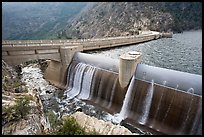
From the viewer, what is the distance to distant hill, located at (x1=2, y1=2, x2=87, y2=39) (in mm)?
113750

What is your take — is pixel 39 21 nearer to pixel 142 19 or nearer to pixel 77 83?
pixel 142 19

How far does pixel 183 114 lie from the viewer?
18.4 m

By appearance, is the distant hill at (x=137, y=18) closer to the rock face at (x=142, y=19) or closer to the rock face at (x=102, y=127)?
the rock face at (x=142, y=19)

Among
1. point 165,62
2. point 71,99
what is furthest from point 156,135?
point 165,62

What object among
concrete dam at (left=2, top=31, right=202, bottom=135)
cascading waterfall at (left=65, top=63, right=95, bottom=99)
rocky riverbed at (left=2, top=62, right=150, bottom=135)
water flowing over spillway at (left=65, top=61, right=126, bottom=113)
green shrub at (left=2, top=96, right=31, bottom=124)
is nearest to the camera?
green shrub at (left=2, top=96, right=31, bottom=124)

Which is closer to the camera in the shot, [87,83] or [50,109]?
[50,109]

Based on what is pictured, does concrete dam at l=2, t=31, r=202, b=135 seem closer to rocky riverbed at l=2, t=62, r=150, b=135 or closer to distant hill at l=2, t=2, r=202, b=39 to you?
rocky riverbed at l=2, t=62, r=150, b=135

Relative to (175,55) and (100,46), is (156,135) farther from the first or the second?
(100,46)

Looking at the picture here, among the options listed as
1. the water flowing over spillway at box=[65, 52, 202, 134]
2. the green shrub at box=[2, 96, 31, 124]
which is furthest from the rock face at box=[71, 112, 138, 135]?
the water flowing over spillway at box=[65, 52, 202, 134]

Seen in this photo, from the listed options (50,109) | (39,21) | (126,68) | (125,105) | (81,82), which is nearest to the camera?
(125,105)

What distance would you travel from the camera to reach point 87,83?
27047 mm

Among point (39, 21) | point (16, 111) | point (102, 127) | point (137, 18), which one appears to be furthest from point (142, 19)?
point (39, 21)

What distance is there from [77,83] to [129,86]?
27.0 ft

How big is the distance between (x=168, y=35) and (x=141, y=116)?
42418 mm
